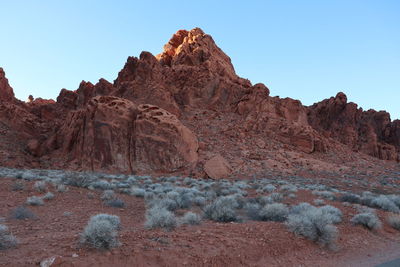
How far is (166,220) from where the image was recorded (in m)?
6.76

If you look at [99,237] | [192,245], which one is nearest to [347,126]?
[192,245]

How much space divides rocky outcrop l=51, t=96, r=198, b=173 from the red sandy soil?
17701 mm

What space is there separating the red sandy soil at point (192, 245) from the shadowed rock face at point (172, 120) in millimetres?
17428

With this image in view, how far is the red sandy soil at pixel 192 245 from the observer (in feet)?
16.4

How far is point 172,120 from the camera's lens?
96.1 feet

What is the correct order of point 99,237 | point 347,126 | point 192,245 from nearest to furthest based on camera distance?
1. point 99,237
2. point 192,245
3. point 347,126

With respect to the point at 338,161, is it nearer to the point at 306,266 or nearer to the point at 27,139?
the point at 306,266

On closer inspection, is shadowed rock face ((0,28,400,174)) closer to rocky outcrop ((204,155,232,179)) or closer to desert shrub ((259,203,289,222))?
rocky outcrop ((204,155,232,179))

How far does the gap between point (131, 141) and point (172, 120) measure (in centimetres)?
451

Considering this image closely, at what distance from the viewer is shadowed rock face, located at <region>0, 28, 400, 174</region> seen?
1100 inches

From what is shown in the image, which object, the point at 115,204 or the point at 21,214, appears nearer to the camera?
the point at 21,214

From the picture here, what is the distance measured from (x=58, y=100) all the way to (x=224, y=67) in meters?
27.6

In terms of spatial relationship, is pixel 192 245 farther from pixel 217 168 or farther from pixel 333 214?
pixel 217 168

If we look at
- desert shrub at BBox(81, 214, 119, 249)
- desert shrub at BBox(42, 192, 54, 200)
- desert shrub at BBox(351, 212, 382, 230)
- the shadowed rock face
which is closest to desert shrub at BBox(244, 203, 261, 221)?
desert shrub at BBox(351, 212, 382, 230)
